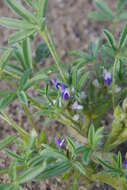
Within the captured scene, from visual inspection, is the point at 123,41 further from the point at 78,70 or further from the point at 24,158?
the point at 24,158

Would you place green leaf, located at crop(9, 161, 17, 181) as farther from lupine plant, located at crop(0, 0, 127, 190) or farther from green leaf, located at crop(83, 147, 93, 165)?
green leaf, located at crop(83, 147, 93, 165)

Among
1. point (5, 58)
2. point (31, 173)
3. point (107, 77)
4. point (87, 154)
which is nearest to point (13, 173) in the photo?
point (31, 173)

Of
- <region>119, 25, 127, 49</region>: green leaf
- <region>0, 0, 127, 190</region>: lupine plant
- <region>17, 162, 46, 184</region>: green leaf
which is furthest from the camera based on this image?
<region>119, 25, 127, 49</region>: green leaf

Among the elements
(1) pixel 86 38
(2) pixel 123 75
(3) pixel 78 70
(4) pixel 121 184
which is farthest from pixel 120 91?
(1) pixel 86 38

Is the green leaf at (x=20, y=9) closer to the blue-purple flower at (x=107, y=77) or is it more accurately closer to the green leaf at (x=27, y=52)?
the green leaf at (x=27, y=52)

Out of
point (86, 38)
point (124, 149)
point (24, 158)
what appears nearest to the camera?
point (24, 158)

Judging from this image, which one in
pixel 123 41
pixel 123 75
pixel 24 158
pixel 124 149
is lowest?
pixel 124 149

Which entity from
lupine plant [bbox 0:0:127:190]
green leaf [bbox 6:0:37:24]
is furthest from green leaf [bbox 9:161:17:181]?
green leaf [bbox 6:0:37:24]

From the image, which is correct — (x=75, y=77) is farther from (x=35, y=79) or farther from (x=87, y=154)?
(x=87, y=154)
